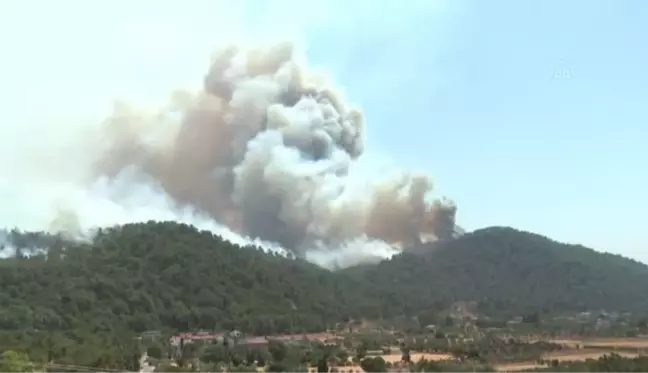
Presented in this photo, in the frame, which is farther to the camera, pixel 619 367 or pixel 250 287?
pixel 250 287

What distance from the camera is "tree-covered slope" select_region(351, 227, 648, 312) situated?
236 ft

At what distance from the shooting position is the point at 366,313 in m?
66.1

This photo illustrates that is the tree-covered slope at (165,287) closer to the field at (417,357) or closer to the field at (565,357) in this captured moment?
the field at (417,357)

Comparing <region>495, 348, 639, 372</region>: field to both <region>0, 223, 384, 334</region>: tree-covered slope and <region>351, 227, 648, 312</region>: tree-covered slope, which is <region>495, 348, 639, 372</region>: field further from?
<region>351, 227, 648, 312</region>: tree-covered slope

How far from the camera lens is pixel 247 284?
211ft

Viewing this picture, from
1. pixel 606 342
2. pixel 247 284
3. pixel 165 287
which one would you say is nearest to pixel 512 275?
pixel 247 284

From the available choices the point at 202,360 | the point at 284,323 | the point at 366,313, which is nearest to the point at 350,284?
the point at 366,313

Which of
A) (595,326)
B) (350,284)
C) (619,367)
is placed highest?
(350,284)

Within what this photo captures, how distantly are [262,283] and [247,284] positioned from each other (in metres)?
1.42

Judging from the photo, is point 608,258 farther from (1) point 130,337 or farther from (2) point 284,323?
(1) point 130,337

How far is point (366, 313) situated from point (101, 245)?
20206mm

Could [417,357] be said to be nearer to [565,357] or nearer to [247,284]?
[565,357]

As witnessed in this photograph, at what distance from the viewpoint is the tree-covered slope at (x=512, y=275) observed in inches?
2835

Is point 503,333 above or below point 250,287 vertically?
below
